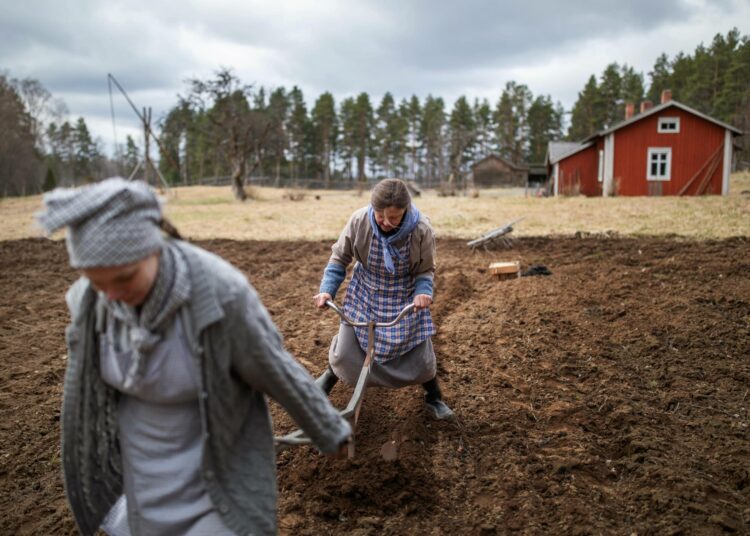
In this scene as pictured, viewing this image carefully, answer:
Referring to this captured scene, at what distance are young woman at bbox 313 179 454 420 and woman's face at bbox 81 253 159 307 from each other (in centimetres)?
224

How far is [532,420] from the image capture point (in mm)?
4504

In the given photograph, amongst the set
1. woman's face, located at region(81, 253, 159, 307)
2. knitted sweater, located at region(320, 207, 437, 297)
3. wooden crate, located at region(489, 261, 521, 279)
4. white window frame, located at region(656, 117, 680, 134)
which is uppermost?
white window frame, located at region(656, 117, 680, 134)

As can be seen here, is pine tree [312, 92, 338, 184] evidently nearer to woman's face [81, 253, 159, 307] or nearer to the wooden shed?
the wooden shed

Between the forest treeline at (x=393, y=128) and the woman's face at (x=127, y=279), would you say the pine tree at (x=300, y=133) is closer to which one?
the forest treeline at (x=393, y=128)

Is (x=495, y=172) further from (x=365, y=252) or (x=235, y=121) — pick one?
(x=365, y=252)

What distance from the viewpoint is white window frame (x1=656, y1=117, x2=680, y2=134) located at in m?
26.2

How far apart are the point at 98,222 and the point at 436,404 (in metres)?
3.45

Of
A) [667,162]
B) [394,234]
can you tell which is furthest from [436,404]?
[667,162]

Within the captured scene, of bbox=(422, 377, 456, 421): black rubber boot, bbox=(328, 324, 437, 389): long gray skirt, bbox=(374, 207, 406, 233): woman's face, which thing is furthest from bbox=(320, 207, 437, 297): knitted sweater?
bbox=(422, 377, 456, 421): black rubber boot

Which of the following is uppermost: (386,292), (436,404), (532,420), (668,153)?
(668,153)

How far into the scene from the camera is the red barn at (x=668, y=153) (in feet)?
84.3

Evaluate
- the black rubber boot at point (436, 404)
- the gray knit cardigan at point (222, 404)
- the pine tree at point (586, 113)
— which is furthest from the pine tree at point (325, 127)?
the gray knit cardigan at point (222, 404)

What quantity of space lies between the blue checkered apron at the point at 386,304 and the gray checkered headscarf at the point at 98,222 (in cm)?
251

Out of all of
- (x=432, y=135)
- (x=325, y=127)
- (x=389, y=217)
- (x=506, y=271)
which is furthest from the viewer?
(x=432, y=135)
